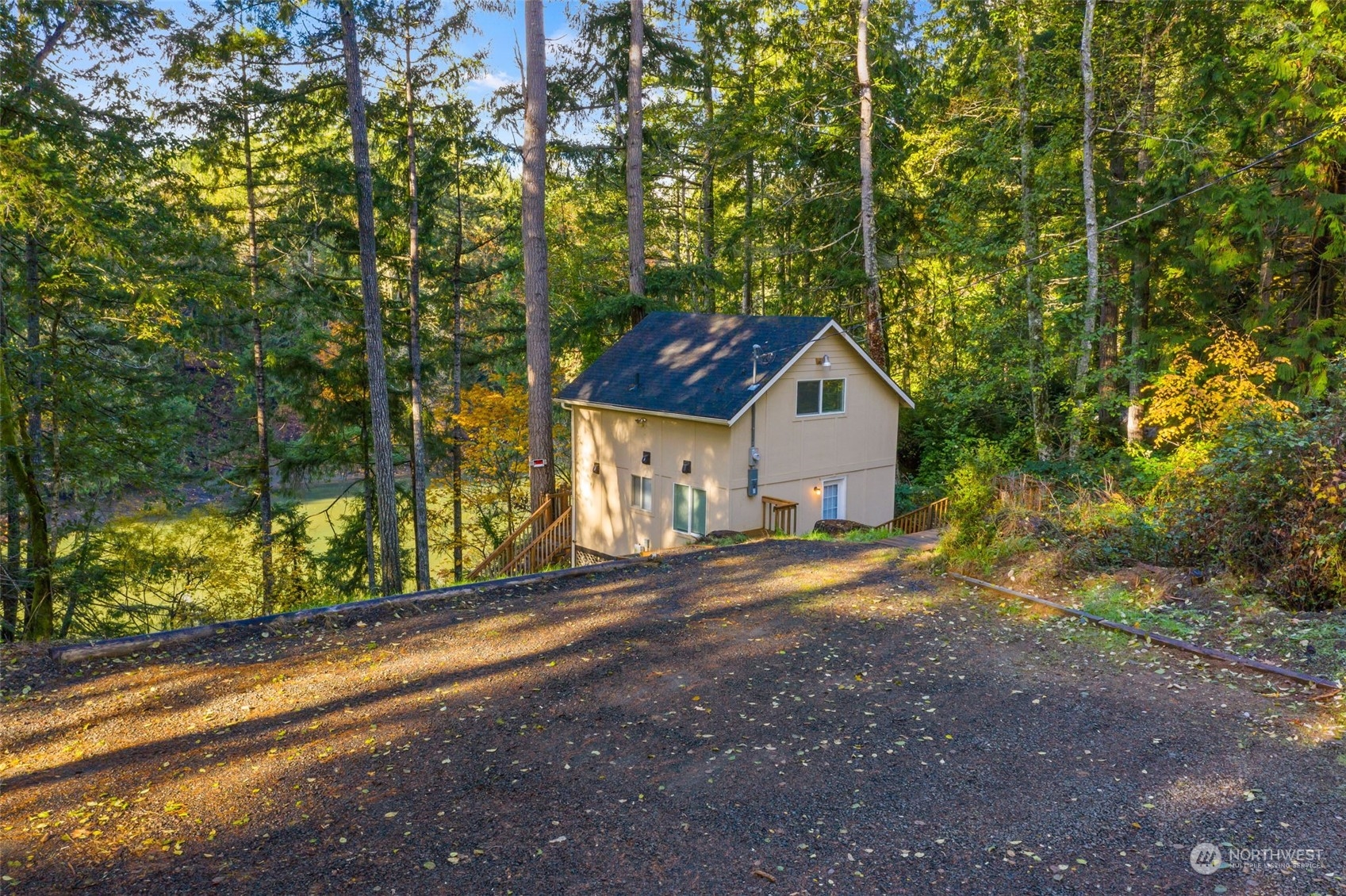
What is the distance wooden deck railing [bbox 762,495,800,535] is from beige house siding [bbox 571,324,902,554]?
0.42ft

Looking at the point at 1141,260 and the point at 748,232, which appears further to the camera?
the point at 748,232

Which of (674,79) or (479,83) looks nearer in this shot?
(479,83)

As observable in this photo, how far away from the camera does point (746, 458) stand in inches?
553

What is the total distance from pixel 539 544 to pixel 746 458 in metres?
5.03

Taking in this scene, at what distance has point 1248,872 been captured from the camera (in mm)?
3533

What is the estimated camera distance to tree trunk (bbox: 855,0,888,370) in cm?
1664

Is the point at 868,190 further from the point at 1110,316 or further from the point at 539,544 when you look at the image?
the point at 539,544

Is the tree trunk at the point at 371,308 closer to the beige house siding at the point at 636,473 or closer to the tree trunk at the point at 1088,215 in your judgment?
the beige house siding at the point at 636,473

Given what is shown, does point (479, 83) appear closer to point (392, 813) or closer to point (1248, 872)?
point (392, 813)

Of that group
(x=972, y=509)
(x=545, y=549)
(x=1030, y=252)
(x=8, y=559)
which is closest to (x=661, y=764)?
(x=972, y=509)

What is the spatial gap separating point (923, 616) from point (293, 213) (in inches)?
508

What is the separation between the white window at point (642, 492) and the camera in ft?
51.1

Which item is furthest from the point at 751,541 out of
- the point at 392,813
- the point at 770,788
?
the point at 392,813

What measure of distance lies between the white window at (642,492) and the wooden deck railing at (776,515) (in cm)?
247
